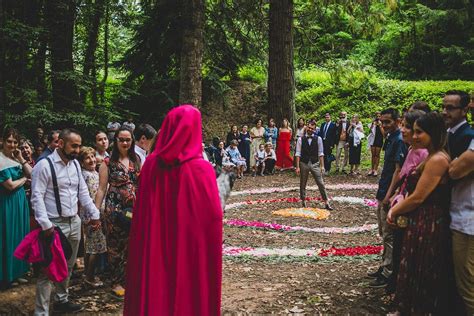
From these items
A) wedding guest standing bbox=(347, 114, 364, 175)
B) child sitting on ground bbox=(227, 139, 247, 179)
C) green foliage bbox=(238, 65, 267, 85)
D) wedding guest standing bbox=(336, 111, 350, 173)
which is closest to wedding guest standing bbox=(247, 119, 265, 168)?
child sitting on ground bbox=(227, 139, 247, 179)

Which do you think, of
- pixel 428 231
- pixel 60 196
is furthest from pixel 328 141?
pixel 60 196

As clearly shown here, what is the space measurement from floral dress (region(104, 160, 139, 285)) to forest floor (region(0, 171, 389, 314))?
2.45ft

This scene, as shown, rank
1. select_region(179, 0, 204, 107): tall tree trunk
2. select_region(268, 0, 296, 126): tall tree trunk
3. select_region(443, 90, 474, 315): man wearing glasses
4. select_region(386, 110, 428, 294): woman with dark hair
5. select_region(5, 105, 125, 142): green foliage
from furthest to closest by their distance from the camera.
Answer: select_region(268, 0, 296, 126): tall tree trunk, select_region(179, 0, 204, 107): tall tree trunk, select_region(5, 105, 125, 142): green foliage, select_region(386, 110, 428, 294): woman with dark hair, select_region(443, 90, 474, 315): man wearing glasses

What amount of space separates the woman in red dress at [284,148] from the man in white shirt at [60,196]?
14942 mm

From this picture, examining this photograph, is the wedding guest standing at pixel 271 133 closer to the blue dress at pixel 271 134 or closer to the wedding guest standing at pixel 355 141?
the blue dress at pixel 271 134

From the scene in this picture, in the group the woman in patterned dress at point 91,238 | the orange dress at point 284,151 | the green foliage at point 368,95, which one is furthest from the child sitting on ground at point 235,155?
the woman in patterned dress at point 91,238

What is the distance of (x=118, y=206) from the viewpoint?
6.54 meters

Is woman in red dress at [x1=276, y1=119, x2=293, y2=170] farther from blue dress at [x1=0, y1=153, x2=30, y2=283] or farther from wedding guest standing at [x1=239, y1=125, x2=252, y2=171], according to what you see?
blue dress at [x1=0, y1=153, x2=30, y2=283]

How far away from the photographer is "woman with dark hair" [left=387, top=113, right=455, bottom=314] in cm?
487

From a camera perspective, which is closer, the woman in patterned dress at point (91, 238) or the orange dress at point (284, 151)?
the woman in patterned dress at point (91, 238)

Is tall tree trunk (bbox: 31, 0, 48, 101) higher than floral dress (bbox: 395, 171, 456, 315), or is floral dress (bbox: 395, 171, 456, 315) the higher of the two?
tall tree trunk (bbox: 31, 0, 48, 101)

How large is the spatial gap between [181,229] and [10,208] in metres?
4.04

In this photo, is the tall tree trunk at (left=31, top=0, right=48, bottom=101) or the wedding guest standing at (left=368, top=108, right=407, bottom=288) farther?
the tall tree trunk at (left=31, top=0, right=48, bottom=101)

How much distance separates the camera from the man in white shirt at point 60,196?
5.56m
